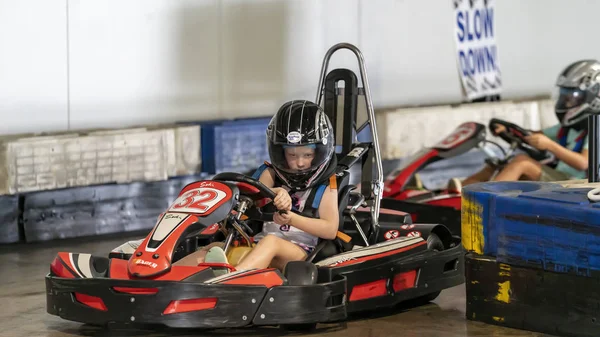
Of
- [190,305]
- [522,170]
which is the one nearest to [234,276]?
[190,305]

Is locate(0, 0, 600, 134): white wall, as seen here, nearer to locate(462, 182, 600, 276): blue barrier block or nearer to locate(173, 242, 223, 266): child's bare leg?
locate(173, 242, 223, 266): child's bare leg

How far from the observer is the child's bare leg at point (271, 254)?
15.3ft

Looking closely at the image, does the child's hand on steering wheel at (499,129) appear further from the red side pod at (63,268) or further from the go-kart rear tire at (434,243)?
the red side pod at (63,268)

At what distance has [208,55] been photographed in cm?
834

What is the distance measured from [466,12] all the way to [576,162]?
3263mm

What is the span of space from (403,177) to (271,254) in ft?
9.21

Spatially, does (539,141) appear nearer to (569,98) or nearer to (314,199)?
(569,98)

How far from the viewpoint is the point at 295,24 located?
8.89 meters

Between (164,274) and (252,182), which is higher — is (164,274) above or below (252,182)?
below

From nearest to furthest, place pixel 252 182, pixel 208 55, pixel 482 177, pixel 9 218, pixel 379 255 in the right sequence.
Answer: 1. pixel 252 182
2. pixel 379 255
3. pixel 9 218
4. pixel 482 177
5. pixel 208 55

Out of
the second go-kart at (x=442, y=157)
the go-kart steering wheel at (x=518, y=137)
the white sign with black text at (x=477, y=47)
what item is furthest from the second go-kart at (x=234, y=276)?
the white sign with black text at (x=477, y=47)

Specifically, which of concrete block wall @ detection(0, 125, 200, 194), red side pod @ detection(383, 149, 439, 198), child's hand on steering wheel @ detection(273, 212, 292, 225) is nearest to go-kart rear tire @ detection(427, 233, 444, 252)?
child's hand on steering wheel @ detection(273, 212, 292, 225)

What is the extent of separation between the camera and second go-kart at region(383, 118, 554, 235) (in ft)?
22.2

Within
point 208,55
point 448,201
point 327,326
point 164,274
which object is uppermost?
point 208,55
